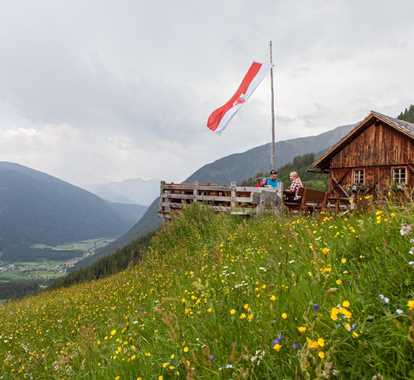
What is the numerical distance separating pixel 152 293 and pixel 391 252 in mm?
5368

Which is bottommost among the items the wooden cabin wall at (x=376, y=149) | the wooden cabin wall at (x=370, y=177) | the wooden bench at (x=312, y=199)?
the wooden bench at (x=312, y=199)

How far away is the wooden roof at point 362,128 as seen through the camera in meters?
24.5

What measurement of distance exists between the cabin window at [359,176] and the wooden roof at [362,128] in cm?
259

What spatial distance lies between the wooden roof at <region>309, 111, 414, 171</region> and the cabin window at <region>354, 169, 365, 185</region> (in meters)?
2.59

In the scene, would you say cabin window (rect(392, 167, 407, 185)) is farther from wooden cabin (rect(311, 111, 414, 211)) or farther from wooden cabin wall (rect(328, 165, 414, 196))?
wooden cabin wall (rect(328, 165, 414, 196))

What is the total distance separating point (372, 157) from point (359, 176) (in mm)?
1895

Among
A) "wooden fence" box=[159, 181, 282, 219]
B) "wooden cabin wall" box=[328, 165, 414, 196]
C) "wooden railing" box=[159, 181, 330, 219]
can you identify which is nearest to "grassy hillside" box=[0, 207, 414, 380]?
"wooden railing" box=[159, 181, 330, 219]

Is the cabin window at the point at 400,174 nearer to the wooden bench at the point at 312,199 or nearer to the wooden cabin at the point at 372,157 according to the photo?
the wooden cabin at the point at 372,157

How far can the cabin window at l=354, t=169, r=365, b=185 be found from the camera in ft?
89.9

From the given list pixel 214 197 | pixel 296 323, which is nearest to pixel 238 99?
pixel 214 197

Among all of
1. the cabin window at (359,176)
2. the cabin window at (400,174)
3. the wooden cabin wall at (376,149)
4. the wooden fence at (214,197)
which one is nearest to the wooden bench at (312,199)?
the wooden fence at (214,197)

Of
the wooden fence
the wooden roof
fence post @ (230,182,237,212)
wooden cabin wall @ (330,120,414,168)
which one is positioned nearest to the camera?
the wooden fence

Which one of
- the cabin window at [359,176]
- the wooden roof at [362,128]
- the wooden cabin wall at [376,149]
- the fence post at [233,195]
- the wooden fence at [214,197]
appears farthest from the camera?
the cabin window at [359,176]

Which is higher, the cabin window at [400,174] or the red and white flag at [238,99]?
the red and white flag at [238,99]
